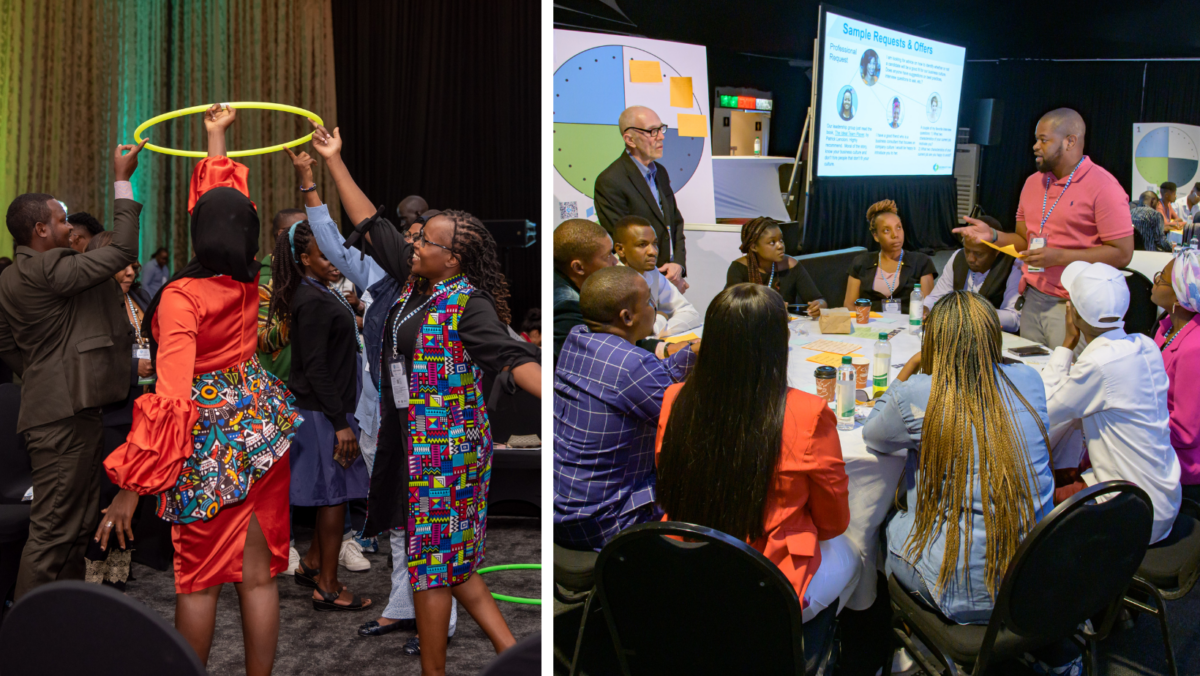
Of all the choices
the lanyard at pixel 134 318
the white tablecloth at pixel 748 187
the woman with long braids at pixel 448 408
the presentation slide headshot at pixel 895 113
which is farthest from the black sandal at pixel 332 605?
the presentation slide headshot at pixel 895 113

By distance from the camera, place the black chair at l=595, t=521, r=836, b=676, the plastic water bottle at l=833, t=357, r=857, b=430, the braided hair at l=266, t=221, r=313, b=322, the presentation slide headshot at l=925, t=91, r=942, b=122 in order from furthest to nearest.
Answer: the presentation slide headshot at l=925, t=91, r=942, b=122, the braided hair at l=266, t=221, r=313, b=322, the plastic water bottle at l=833, t=357, r=857, b=430, the black chair at l=595, t=521, r=836, b=676

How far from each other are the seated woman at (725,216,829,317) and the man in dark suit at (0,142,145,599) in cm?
225

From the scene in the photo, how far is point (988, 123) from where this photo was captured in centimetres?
647

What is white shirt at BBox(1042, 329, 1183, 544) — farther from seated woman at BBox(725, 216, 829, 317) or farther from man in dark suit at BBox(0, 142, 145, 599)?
man in dark suit at BBox(0, 142, 145, 599)

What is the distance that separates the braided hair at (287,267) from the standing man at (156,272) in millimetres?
2711

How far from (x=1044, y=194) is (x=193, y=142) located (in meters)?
4.96

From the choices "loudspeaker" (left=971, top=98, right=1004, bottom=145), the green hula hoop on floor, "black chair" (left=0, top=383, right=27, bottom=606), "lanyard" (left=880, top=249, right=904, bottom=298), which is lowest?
the green hula hoop on floor

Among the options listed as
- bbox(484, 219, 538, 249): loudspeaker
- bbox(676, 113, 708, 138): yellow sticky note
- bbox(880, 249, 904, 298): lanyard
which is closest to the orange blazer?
bbox(880, 249, 904, 298): lanyard

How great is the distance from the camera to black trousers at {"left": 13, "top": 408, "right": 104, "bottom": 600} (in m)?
2.45

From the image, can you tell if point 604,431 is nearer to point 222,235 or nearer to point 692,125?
point 222,235

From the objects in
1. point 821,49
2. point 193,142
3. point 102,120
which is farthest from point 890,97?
point 102,120

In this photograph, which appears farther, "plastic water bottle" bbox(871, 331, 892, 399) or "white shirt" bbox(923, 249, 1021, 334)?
"white shirt" bbox(923, 249, 1021, 334)

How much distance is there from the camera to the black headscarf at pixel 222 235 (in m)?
1.90

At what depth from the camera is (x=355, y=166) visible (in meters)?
5.54
